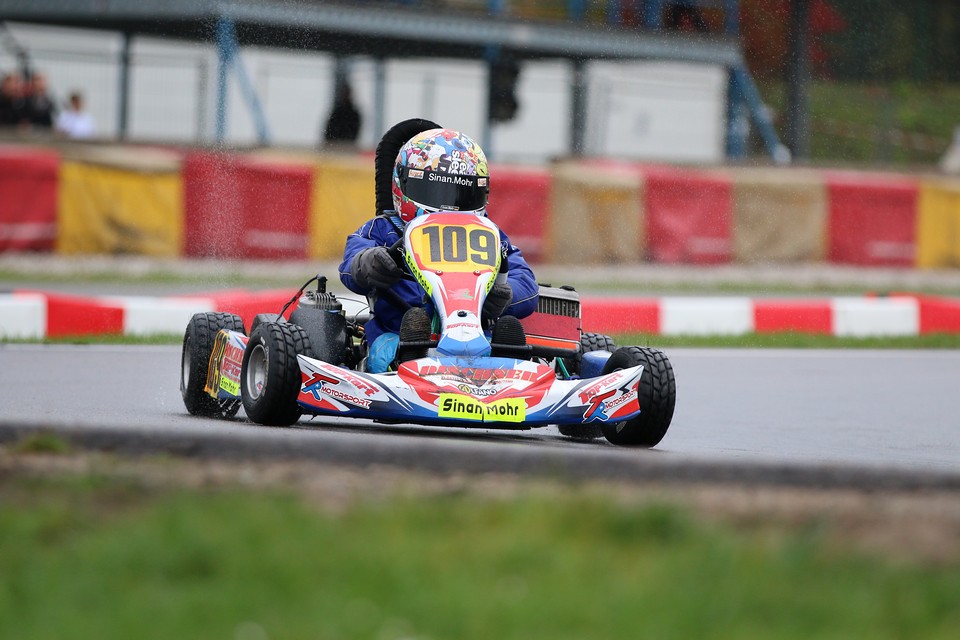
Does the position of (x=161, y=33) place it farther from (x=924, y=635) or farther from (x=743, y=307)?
(x=924, y=635)

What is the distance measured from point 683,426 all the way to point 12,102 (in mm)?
11661

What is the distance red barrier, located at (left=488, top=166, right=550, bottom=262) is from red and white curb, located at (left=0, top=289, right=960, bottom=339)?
419cm

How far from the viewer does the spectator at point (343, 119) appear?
18062 millimetres

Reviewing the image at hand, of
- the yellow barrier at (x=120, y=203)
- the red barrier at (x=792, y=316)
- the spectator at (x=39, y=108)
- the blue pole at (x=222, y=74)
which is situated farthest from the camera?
the blue pole at (x=222, y=74)

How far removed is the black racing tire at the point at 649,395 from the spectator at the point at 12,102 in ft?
39.4

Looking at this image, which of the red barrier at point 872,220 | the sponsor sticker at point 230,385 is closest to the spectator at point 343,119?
the red barrier at point 872,220

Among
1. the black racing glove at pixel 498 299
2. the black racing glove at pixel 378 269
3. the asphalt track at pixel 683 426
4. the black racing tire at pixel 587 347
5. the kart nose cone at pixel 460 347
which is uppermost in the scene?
the black racing glove at pixel 378 269

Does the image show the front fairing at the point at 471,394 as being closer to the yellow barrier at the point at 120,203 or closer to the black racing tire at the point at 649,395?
the black racing tire at the point at 649,395

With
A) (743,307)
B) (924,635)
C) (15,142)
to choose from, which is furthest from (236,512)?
(15,142)

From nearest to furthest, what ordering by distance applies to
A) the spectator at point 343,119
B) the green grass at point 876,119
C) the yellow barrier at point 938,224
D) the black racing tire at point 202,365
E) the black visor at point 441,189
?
1. the black visor at point 441,189
2. the black racing tire at point 202,365
3. the yellow barrier at point 938,224
4. the spectator at point 343,119
5. the green grass at point 876,119

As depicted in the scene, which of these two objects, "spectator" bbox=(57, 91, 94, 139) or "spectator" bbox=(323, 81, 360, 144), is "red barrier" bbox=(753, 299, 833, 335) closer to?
"spectator" bbox=(323, 81, 360, 144)

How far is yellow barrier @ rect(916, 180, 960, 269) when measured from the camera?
17844 mm

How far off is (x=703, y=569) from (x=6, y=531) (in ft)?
5.00

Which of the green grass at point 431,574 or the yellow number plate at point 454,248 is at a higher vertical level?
the yellow number plate at point 454,248
